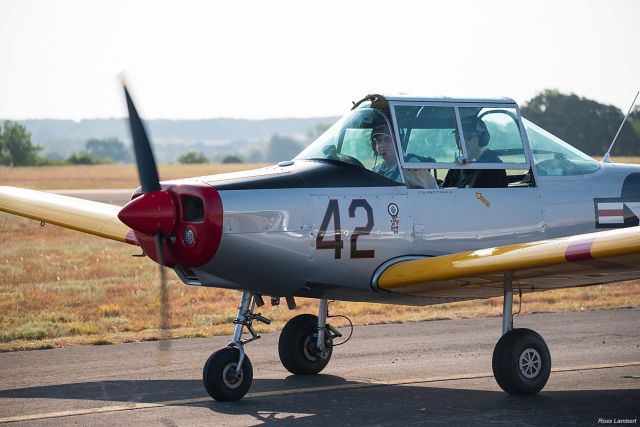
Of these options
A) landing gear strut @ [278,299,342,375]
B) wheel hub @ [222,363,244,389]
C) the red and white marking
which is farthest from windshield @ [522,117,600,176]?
wheel hub @ [222,363,244,389]

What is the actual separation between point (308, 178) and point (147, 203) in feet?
5.04

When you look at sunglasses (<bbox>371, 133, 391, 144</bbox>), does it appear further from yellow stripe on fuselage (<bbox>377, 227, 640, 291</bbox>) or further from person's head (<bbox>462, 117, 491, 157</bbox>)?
yellow stripe on fuselage (<bbox>377, 227, 640, 291</bbox>)

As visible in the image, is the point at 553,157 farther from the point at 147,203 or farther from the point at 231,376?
the point at 147,203

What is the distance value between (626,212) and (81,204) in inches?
254

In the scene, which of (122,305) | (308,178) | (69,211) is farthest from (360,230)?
(122,305)

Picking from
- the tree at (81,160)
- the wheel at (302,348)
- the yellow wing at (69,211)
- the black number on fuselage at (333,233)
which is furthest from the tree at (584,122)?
the tree at (81,160)

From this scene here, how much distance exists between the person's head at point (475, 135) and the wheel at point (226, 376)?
10.2ft

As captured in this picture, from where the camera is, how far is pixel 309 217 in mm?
9008

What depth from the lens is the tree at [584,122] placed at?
113ft

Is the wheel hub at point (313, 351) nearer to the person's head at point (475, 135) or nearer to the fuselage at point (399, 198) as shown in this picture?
the fuselage at point (399, 198)

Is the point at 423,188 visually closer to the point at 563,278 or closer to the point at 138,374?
the point at 563,278

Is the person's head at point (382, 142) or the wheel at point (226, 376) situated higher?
the person's head at point (382, 142)

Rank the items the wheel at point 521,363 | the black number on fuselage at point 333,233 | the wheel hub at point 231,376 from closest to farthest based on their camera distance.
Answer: the wheel hub at point 231,376
the black number on fuselage at point 333,233
the wheel at point 521,363

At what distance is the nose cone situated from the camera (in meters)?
8.40
